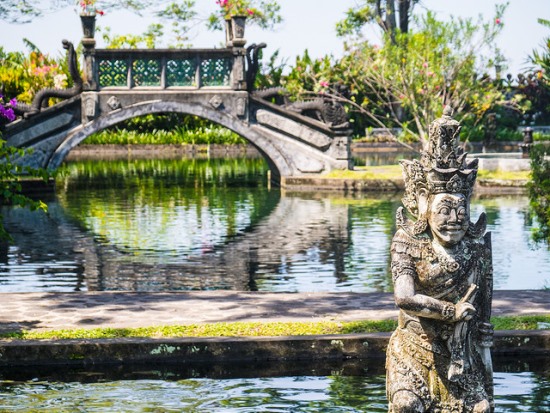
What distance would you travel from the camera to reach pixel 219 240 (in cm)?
2206

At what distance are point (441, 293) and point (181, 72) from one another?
2635 centimetres

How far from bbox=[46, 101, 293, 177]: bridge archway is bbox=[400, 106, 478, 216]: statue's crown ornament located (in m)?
25.6

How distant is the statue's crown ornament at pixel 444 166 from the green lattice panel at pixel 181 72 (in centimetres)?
2589

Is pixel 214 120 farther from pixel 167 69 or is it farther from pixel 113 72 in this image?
pixel 113 72

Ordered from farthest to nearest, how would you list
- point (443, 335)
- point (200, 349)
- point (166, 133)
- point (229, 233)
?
point (166, 133), point (229, 233), point (200, 349), point (443, 335)

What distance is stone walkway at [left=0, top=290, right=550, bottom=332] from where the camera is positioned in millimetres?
12281

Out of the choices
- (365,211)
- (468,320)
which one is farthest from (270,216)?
(468,320)

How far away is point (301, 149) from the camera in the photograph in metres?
33.6

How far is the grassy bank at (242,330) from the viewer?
1135 cm

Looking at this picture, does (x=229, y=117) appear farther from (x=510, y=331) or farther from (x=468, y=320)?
(x=468, y=320)

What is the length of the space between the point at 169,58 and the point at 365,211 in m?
9.27

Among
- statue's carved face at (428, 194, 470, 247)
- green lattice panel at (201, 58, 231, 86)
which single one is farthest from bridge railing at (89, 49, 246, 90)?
statue's carved face at (428, 194, 470, 247)

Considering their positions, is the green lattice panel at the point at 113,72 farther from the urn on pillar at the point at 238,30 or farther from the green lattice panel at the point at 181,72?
the urn on pillar at the point at 238,30

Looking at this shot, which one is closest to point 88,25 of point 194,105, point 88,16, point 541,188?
point 88,16
